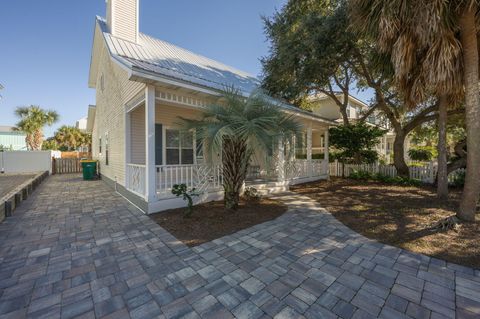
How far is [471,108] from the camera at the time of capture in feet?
13.9

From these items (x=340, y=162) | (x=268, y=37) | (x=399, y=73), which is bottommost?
(x=340, y=162)

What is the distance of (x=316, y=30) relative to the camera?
9242 millimetres

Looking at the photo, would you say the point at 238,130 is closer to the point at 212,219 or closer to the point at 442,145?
the point at 212,219

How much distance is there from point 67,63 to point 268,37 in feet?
39.2

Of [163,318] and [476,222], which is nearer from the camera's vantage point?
[163,318]

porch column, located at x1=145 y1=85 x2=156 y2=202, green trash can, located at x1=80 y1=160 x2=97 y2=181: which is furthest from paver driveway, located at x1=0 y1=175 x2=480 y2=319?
green trash can, located at x1=80 y1=160 x2=97 y2=181

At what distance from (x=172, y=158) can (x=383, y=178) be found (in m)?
10.2

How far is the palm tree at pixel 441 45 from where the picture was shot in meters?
4.20

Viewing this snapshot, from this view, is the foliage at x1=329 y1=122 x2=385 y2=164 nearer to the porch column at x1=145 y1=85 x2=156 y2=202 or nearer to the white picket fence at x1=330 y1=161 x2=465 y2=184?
the white picket fence at x1=330 y1=161 x2=465 y2=184

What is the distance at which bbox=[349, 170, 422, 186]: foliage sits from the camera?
9.35 m

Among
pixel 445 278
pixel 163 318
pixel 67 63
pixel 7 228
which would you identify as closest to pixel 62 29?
pixel 67 63

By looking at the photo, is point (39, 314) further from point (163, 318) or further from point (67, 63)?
point (67, 63)

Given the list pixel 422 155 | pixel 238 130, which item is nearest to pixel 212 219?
pixel 238 130

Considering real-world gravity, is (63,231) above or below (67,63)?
below
